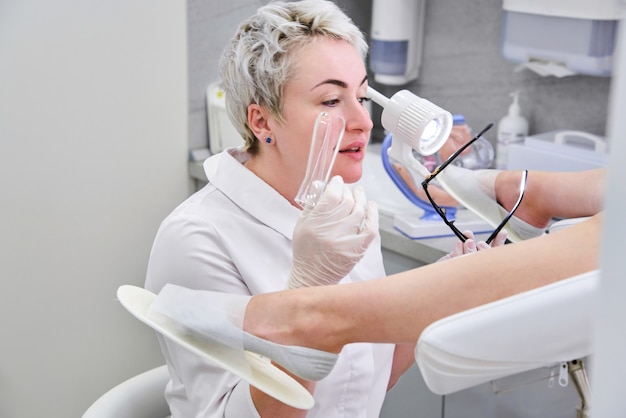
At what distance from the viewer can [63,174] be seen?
7.66 ft

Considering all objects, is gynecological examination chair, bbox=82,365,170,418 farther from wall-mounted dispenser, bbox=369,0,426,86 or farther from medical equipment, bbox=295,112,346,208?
wall-mounted dispenser, bbox=369,0,426,86

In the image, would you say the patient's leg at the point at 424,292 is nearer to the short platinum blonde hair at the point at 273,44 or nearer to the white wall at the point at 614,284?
the white wall at the point at 614,284

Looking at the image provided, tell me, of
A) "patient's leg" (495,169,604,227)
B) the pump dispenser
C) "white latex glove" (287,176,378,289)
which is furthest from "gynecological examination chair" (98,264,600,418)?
the pump dispenser

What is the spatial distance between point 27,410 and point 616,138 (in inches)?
88.2

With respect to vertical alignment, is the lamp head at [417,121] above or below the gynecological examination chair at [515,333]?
above

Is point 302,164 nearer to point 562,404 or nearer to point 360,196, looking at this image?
point 360,196

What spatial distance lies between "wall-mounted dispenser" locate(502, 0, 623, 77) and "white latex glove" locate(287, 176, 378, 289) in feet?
3.44

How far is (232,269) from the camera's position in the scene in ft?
4.60

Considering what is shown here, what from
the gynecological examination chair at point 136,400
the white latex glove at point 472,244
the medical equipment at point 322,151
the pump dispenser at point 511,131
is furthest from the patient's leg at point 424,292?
the pump dispenser at point 511,131

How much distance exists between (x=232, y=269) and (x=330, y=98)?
345 mm

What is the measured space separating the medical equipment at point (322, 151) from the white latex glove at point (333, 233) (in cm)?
10

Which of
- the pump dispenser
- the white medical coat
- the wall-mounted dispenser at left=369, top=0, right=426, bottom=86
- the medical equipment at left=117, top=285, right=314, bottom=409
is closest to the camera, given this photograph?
the medical equipment at left=117, top=285, right=314, bottom=409

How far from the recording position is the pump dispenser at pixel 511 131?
7.22 ft

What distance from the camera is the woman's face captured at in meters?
1.44
